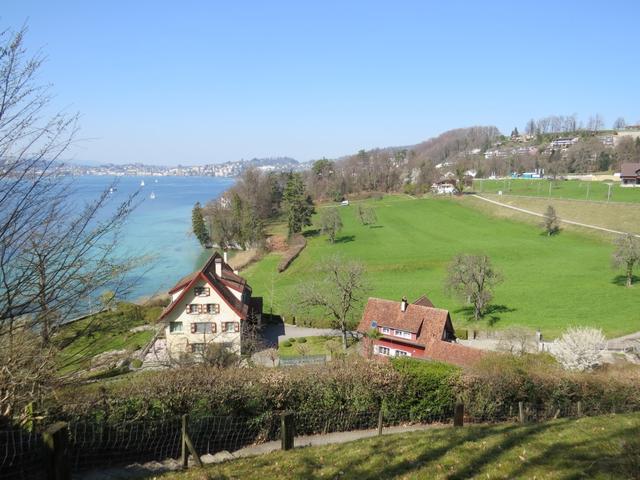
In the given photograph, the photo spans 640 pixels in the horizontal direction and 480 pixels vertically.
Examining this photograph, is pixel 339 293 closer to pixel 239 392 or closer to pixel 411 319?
pixel 411 319

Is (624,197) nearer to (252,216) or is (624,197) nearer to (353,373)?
(252,216)

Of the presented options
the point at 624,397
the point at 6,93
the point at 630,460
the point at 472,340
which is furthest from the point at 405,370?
the point at 472,340

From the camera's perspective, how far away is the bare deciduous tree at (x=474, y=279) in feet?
122

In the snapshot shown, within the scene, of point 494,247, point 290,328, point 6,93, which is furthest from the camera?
point 494,247

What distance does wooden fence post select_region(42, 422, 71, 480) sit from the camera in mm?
5828

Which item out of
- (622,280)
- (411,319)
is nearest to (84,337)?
(411,319)

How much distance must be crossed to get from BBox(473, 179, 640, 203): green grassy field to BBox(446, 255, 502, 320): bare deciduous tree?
196 feet

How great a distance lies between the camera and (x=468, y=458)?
7.92 m

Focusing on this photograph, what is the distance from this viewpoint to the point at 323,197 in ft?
415

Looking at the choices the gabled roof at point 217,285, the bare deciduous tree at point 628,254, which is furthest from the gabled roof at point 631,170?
the gabled roof at point 217,285

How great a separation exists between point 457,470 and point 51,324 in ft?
23.0

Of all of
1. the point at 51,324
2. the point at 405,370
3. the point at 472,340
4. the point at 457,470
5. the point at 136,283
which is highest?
the point at 136,283

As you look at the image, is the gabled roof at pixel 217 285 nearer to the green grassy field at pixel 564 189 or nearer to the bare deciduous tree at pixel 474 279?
the bare deciduous tree at pixel 474 279

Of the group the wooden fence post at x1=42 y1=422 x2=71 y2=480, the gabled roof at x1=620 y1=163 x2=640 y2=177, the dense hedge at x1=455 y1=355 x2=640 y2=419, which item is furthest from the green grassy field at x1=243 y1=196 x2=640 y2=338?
the gabled roof at x1=620 y1=163 x2=640 y2=177
